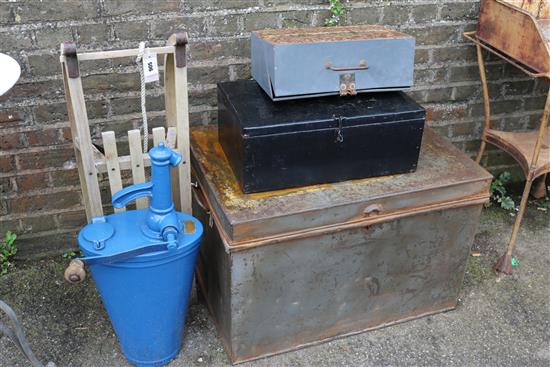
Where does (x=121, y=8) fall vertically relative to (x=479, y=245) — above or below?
above

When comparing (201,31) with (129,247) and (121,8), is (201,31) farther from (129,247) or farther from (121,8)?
(129,247)

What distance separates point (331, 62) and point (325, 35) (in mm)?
166

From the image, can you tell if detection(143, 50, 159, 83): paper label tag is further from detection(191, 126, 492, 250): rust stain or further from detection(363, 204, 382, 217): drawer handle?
detection(363, 204, 382, 217): drawer handle

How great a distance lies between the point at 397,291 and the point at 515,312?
0.67 m

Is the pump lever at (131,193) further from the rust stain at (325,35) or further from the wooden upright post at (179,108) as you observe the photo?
the rust stain at (325,35)

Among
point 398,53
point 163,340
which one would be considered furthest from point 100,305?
point 398,53

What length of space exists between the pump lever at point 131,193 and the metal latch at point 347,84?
0.82 metres

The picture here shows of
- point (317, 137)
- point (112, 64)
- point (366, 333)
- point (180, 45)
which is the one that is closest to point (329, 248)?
point (317, 137)

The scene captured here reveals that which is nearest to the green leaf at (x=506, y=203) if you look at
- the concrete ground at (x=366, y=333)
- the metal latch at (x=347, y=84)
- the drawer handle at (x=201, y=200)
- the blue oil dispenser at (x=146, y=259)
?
the concrete ground at (x=366, y=333)

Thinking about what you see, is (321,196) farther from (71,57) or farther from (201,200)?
(71,57)

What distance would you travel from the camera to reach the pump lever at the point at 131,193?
207cm

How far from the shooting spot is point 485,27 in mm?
2926

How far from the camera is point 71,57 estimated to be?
1.95 metres

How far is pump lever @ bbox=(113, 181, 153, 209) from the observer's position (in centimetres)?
207
